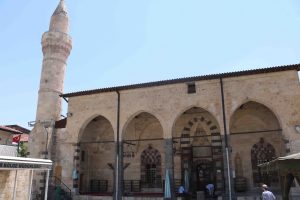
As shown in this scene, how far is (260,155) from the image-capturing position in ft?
49.5

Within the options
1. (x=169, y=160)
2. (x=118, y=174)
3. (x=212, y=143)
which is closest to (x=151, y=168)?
(x=118, y=174)

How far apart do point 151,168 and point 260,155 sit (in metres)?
5.93

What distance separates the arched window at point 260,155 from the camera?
584 inches

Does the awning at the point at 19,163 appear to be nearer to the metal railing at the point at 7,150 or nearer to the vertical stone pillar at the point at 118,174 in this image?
the metal railing at the point at 7,150

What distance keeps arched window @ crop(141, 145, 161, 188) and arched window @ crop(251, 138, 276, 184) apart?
5046 millimetres

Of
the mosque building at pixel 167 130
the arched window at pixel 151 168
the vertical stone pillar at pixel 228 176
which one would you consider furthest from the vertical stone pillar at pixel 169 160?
the arched window at pixel 151 168

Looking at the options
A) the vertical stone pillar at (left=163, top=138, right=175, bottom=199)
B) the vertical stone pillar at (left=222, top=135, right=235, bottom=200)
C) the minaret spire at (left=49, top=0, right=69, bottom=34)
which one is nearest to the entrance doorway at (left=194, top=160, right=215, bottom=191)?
the vertical stone pillar at (left=163, top=138, right=175, bottom=199)

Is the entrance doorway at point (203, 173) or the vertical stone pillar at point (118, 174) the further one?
the entrance doorway at point (203, 173)

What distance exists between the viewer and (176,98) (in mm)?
14625

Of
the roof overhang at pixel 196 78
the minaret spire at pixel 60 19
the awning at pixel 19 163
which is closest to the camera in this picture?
the awning at pixel 19 163

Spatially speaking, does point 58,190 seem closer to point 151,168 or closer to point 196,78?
point 151,168

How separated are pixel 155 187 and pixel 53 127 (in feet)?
22.1

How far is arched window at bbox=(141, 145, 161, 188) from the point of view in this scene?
1692 cm

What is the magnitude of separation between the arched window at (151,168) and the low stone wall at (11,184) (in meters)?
7.61
